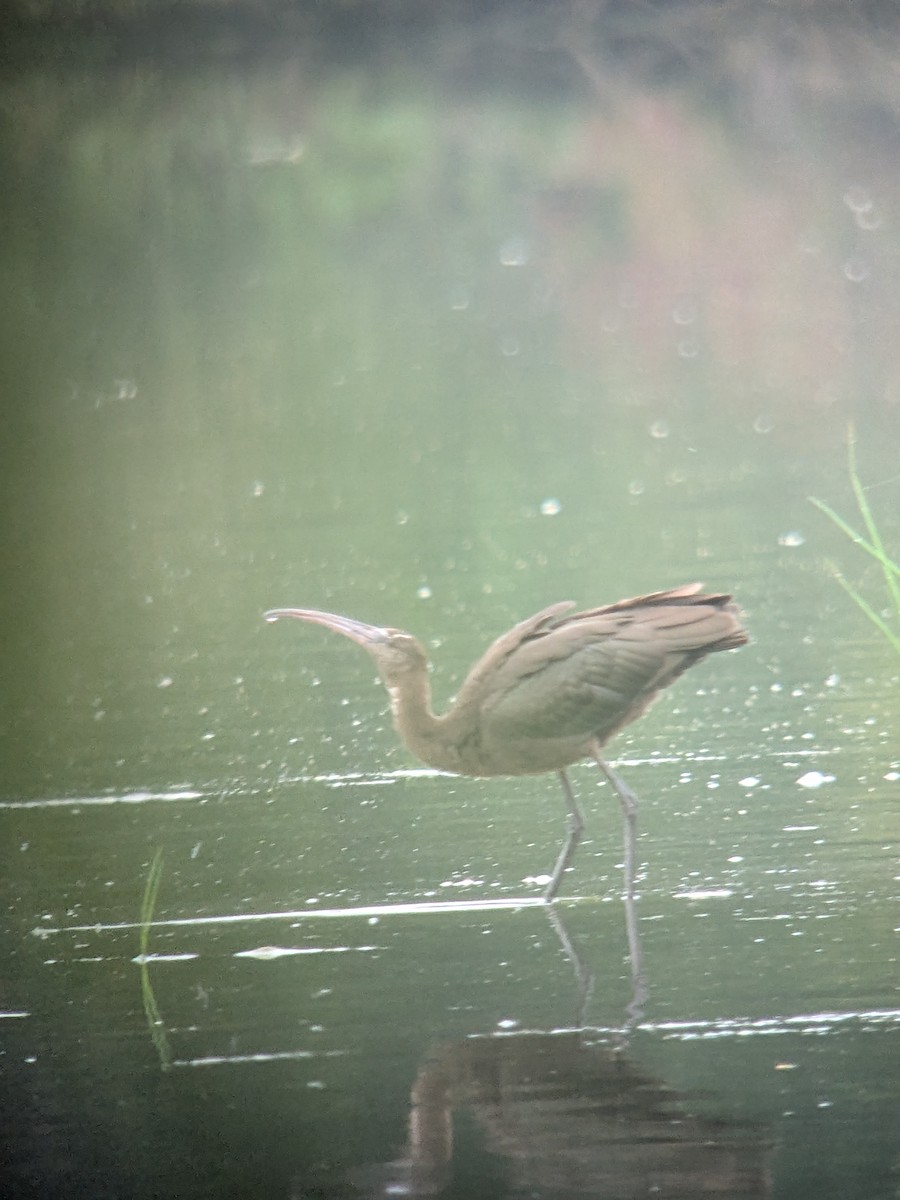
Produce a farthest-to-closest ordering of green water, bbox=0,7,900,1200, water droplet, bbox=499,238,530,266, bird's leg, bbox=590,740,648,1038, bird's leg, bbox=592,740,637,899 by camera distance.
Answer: water droplet, bbox=499,238,530,266, bird's leg, bbox=592,740,637,899, bird's leg, bbox=590,740,648,1038, green water, bbox=0,7,900,1200

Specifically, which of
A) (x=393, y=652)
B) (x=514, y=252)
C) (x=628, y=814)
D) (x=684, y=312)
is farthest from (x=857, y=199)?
(x=628, y=814)

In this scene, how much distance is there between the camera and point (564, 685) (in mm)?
2770

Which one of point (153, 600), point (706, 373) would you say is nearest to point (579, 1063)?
point (153, 600)

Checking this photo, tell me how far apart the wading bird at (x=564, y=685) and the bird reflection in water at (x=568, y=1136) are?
1.67ft

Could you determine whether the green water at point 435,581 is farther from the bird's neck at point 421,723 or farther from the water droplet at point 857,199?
the bird's neck at point 421,723

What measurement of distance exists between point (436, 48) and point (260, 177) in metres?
1.01

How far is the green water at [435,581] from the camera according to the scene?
2293 millimetres

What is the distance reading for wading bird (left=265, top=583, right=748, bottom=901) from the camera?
277cm

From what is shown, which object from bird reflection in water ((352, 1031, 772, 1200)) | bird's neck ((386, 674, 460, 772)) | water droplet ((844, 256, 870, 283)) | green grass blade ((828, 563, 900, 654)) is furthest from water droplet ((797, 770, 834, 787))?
water droplet ((844, 256, 870, 283))

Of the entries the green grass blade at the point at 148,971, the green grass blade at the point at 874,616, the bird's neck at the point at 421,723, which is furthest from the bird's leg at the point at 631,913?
the green grass blade at the point at 148,971

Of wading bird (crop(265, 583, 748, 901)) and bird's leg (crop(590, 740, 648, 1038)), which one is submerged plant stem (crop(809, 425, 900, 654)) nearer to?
wading bird (crop(265, 583, 748, 901))

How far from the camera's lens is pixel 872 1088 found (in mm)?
2191

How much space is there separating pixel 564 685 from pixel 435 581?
208 centimetres

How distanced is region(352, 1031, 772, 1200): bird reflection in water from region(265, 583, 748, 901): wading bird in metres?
0.51
